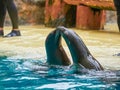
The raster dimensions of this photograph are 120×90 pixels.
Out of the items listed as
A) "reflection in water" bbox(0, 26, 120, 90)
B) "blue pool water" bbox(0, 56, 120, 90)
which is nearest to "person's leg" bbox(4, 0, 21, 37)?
"reflection in water" bbox(0, 26, 120, 90)

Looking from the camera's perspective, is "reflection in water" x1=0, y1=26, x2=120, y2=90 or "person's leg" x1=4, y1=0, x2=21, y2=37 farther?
"person's leg" x1=4, y1=0, x2=21, y2=37

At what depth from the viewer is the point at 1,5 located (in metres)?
7.29

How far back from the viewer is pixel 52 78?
3.48m

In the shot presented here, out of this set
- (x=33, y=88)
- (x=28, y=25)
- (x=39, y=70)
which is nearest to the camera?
(x=33, y=88)

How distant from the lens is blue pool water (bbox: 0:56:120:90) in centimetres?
314

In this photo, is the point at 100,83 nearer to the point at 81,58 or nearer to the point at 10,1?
the point at 81,58

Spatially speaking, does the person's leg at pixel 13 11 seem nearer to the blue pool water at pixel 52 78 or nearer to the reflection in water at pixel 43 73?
the reflection in water at pixel 43 73

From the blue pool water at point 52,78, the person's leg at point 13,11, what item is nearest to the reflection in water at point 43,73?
the blue pool water at point 52,78

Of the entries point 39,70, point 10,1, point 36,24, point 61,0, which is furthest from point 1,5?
point 39,70

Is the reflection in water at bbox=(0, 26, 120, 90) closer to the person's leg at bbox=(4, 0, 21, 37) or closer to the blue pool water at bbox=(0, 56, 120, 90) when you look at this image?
the blue pool water at bbox=(0, 56, 120, 90)

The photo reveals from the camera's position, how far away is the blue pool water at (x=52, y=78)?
10.3ft

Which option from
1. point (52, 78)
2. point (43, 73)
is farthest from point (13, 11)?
point (52, 78)

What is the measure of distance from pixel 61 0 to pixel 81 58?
5.65 metres

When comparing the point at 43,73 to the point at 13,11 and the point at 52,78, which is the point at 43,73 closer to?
the point at 52,78
